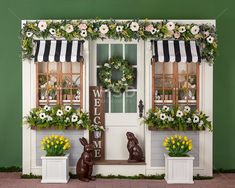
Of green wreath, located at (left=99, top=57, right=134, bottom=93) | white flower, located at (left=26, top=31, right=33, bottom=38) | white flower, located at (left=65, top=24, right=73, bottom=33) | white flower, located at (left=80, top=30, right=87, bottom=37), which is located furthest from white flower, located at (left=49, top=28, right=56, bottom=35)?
green wreath, located at (left=99, top=57, right=134, bottom=93)

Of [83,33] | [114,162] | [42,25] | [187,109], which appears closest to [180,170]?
[187,109]

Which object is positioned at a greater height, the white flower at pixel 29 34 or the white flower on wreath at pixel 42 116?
the white flower at pixel 29 34

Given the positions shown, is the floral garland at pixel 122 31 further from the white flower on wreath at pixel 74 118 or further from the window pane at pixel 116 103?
the white flower on wreath at pixel 74 118

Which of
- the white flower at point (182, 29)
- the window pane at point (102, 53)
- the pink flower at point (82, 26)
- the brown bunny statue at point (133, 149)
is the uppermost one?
the pink flower at point (82, 26)

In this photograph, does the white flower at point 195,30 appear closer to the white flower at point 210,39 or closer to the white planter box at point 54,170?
the white flower at point 210,39

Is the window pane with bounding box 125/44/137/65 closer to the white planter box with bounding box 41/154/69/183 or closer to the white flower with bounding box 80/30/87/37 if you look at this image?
the white flower with bounding box 80/30/87/37

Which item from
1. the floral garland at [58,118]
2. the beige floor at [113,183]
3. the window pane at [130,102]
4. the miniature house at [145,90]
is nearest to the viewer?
the beige floor at [113,183]

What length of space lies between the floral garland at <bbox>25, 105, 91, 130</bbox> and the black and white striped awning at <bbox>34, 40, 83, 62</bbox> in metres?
0.79

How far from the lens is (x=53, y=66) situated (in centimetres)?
819

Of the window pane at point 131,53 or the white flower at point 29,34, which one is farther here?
the window pane at point 131,53

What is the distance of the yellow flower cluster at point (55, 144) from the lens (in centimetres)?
766

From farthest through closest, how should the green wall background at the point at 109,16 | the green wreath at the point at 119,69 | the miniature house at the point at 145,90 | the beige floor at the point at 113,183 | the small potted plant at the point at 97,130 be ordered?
the green wall background at the point at 109,16, the small potted plant at the point at 97,130, the green wreath at the point at 119,69, the miniature house at the point at 145,90, the beige floor at the point at 113,183

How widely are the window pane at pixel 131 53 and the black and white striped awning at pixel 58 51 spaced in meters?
0.84

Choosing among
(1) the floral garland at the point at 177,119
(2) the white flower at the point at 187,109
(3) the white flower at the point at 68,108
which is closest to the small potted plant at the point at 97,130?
(3) the white flower at the point at 68,108
